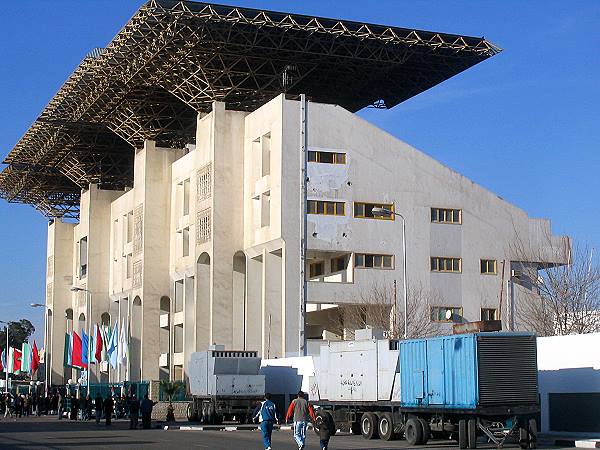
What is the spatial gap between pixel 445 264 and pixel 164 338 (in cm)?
Answer: 2800

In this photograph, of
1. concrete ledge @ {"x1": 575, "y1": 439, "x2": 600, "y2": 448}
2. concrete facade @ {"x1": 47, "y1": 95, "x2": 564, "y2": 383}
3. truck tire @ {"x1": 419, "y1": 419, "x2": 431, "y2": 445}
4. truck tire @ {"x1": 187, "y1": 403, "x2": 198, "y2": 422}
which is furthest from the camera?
concrete facade @ {"x1": 47, "y1": 95, "x2": 564, "y2": 383}

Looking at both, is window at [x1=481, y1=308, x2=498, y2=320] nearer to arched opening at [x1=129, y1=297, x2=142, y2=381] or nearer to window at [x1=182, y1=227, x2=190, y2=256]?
window at [x1=182, y1=227, x2=190, y2=256]

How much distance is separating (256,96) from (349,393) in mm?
39634

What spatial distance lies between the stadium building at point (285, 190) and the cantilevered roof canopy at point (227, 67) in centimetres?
16

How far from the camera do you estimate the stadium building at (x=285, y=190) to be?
65.8 metres

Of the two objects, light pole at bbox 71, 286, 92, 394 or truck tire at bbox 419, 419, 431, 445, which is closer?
truck tire at bbox 419, 419, 431, 445

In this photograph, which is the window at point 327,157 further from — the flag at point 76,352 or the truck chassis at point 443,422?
the truck chassis at point 443,422

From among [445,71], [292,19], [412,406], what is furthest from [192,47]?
[412,406]

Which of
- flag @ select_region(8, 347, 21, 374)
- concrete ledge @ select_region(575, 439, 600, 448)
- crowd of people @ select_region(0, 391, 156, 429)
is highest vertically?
flag @ select_region(8, 347, 21, 374)

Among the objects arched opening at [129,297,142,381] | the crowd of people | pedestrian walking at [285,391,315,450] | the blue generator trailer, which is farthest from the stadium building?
pedestrian walking at [285,391,315,450]

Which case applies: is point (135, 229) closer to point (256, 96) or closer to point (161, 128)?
point (161, 128)

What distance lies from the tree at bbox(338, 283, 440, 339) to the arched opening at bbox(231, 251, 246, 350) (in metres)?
7.79

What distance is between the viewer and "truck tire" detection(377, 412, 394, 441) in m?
36.6

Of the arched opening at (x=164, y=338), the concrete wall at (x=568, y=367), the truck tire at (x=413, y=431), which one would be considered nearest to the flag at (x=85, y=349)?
the arched opening at (x=164, y=338)
